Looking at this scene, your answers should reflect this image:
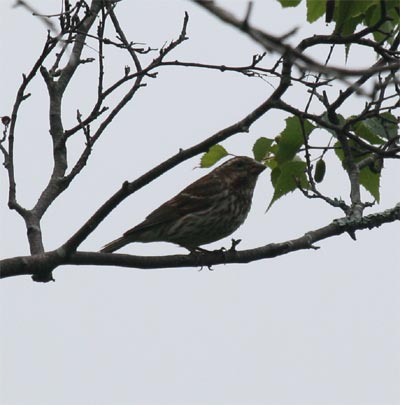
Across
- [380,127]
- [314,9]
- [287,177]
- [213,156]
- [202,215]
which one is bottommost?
[287,177]

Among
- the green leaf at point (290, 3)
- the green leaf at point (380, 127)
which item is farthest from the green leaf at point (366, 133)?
the green leaf at point (290, 3)

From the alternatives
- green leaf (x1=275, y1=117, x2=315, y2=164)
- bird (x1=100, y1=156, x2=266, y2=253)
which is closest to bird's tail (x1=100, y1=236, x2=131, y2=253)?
bird (x1=100, y1=156, x2=266, y2=253)

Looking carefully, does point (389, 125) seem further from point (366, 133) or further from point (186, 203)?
point (186, 203)

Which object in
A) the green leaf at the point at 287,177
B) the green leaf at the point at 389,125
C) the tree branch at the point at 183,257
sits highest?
the green leaf at the point at 389,125

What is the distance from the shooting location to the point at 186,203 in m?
9.01

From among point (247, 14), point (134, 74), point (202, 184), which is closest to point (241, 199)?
point (202, 184)

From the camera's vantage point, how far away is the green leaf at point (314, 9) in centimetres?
453

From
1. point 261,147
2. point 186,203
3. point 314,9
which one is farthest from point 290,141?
point 186,203

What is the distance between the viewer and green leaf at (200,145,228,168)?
570 centimetres

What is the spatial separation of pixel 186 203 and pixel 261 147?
3.63 m

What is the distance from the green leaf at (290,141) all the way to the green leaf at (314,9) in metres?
0.82

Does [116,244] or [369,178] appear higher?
[116,244]

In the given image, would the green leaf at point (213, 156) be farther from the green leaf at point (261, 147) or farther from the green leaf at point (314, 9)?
the green leaf at point (314, 9)

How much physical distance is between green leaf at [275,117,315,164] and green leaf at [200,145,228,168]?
50 cm
